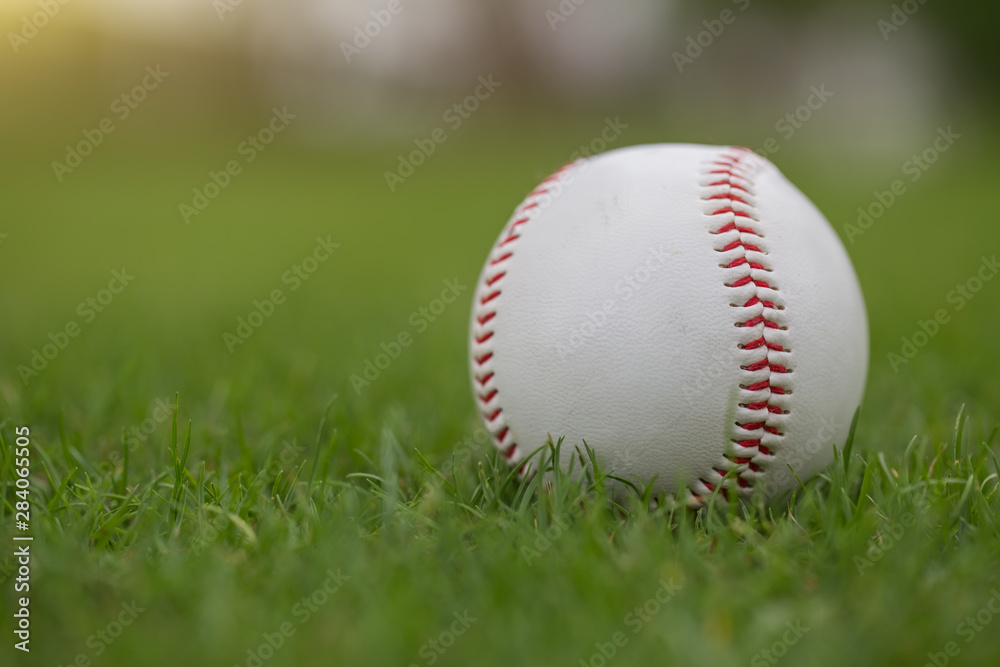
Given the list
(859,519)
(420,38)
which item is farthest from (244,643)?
(420,38)

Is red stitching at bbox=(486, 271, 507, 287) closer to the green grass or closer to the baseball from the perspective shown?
the baseball

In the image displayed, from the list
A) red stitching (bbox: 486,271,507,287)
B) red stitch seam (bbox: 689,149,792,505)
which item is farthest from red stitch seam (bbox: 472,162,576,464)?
red stitch seam (bbox: 689,149,792,505)

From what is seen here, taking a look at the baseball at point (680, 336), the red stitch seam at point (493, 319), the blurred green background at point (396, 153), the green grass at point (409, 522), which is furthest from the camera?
the blurred green background at point (396, 153)

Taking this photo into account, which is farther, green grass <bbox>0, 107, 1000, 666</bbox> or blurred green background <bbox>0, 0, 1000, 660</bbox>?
blurred green background <bbox>0, 0, 1000, 660</bbox>

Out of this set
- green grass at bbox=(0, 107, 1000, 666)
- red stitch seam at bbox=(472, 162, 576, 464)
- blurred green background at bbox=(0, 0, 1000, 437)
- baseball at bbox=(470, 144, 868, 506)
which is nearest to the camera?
green grass at bbox=(0, 107, 1000, 666)

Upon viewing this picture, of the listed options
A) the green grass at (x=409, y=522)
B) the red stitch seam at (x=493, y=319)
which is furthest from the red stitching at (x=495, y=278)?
the green grass at (x=409, y=522)

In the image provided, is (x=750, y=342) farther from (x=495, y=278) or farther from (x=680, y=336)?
(x=495, y=278)

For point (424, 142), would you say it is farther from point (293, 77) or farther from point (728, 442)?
point (728, 442)

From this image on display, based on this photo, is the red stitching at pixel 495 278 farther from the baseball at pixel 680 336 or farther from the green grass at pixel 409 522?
the green grass at pixel 409 522
